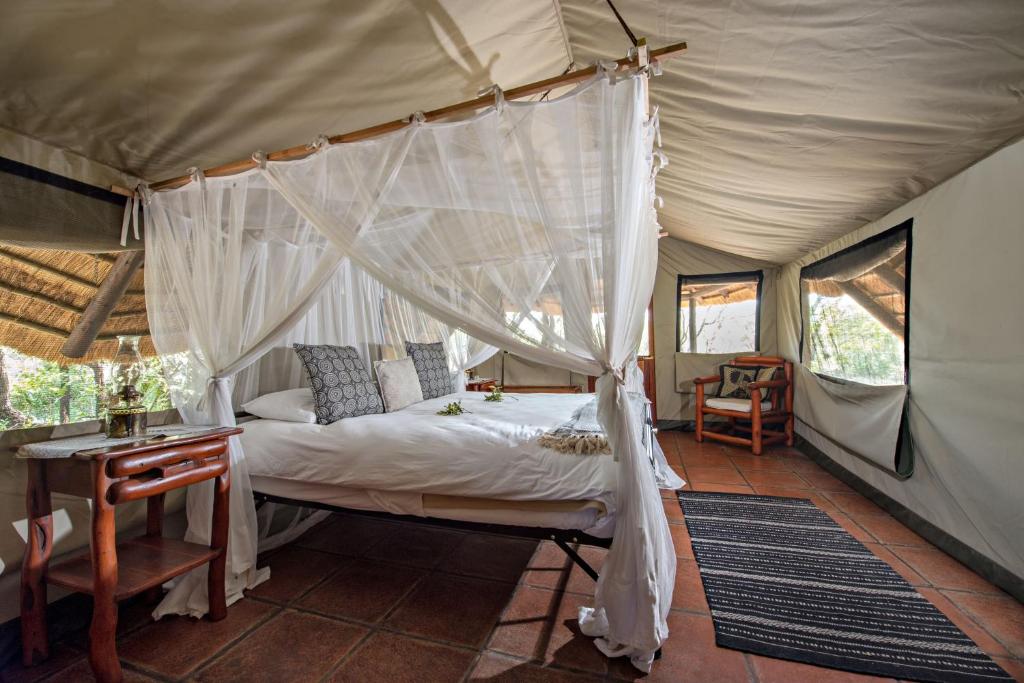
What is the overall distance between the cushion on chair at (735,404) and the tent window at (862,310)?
56 centimetres

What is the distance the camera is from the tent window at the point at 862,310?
8.66ft

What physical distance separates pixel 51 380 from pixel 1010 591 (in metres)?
4.26

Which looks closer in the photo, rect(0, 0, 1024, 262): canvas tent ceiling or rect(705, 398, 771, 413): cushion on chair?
rect(0, 0, 1024, 262): canvas tent ceiling

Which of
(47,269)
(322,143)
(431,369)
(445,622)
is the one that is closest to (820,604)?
(445,622)

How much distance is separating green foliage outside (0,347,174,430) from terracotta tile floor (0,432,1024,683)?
2.99 feet

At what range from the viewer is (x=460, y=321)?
5.71 ft

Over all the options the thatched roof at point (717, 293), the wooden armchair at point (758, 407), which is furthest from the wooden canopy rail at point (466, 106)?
the thatched roof at point (717, 293)

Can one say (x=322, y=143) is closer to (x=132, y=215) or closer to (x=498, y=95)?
(x=498, y=95)

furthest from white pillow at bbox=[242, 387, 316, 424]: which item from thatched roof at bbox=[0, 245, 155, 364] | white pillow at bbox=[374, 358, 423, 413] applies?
thatched roof at bbox=[0, 245, 155, 364]

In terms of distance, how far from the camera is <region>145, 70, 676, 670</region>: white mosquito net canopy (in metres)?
1.49

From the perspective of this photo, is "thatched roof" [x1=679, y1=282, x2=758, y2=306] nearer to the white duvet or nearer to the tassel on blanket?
the white duvet

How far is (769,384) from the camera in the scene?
413 centimetres

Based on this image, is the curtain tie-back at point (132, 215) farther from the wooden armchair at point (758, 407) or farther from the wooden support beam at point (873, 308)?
the wooden armchair at point (758, 407)

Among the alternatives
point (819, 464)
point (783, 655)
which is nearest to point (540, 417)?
point (783, 655)
